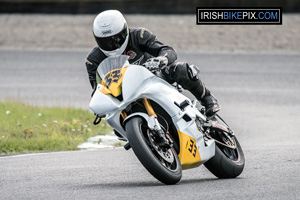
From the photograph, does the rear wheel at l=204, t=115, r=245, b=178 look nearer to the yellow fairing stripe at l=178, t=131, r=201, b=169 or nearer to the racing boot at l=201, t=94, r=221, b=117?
the racing boot at l=201, t=94, r=221, b=117

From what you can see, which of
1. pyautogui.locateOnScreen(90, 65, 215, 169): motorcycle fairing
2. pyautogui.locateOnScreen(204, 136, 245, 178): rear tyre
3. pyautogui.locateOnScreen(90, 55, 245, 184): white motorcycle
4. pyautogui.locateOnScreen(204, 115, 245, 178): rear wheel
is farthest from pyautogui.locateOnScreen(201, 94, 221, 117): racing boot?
pyautogui.locateOnScreen(90, 65, 215, 169): motorcycle fairing

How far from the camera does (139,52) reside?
6.69 metres

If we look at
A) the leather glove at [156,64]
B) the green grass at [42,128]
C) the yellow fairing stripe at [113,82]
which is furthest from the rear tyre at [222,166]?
the green grass at [42,128]

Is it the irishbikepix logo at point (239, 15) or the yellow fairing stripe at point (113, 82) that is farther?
the irishbikepix logo at point (239, 15)

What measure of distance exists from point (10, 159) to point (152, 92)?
9.49 ft

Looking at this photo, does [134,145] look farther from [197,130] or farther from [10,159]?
[10,159]

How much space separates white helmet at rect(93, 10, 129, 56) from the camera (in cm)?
632

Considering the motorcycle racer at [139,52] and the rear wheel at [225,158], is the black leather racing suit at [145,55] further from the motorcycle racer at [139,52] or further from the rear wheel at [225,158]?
the rear wheel at [225,158]

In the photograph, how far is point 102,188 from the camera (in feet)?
19.4

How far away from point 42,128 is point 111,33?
4.46 meters

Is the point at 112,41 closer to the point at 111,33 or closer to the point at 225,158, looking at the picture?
the point at 111,33

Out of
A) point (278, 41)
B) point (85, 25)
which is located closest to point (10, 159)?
point (278, 41)

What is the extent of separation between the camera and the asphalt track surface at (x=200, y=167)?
5.73 metres

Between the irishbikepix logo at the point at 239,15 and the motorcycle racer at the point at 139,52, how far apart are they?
17007mm
